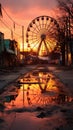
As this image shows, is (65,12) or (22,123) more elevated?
(65,12)

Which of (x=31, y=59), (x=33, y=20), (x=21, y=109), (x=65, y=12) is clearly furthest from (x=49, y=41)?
(x=21, y=109)

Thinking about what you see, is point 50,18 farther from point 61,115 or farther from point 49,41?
point 61,115

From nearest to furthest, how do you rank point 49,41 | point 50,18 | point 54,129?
point 54,129
point 50,18
point 49,41

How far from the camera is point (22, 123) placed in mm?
11320

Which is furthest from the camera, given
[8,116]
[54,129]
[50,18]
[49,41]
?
[49,41]

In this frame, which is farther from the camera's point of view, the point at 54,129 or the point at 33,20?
the point at 33,20

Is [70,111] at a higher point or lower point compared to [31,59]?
higher

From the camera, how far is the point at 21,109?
14.5m

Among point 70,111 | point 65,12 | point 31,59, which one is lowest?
point 31,59

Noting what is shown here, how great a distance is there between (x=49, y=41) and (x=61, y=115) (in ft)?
272

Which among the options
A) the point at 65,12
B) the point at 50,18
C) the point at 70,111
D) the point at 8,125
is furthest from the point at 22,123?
the point at 50,18

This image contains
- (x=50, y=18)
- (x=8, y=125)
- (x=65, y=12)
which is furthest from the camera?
(x=50, y=18)

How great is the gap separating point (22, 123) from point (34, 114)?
5.97 ft

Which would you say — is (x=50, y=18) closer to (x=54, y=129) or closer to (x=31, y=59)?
(x=31, y=59)
